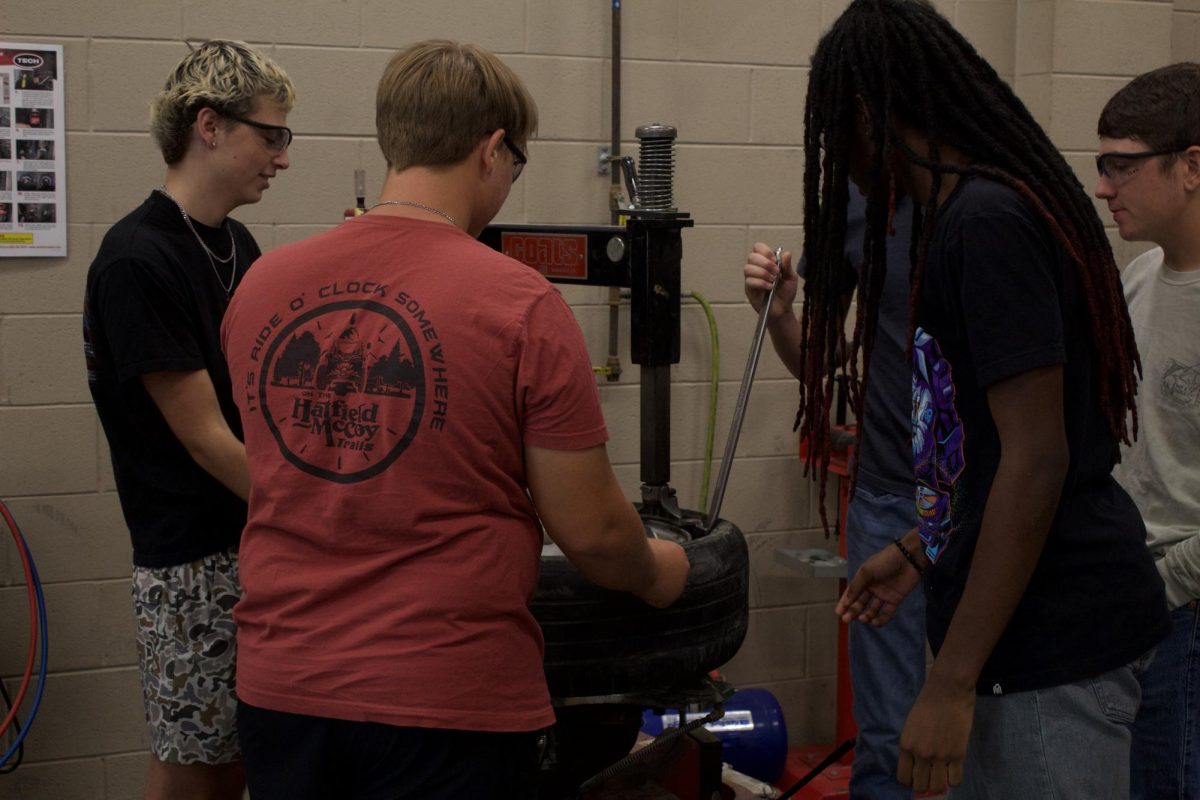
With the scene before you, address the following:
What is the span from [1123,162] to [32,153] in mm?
2172

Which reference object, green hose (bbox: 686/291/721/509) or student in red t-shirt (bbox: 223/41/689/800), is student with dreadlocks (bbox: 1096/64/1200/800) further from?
green hose (bbox: 686/291/721/509)

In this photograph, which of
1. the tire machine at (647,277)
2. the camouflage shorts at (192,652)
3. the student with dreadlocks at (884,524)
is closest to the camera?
the tire machine at (647,277)

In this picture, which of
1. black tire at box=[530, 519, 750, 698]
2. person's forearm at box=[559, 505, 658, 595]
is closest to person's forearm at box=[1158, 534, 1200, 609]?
black tire at box=[530, 519, 750, 698]

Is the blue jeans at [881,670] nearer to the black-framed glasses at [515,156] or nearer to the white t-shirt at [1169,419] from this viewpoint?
the white t-shirt at [1169,419]

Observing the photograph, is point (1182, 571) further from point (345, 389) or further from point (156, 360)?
point (156, 360)

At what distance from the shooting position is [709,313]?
3.06 meters

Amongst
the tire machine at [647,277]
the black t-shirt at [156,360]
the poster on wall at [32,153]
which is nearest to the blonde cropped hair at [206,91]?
the black t-shirt at [156,360]

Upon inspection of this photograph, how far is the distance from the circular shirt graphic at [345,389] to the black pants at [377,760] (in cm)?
25

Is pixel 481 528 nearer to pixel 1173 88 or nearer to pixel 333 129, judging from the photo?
pixel 1173 88

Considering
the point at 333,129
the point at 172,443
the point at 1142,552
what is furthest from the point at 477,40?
the point at 1142,552

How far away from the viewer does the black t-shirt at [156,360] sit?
186 centimetres

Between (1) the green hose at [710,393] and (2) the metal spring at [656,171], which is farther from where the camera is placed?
(1) the green hose at [710,393]

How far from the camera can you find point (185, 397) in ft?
6.14

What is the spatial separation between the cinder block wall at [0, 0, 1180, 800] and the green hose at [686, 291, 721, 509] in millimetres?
30
